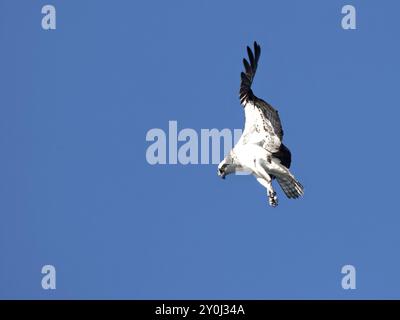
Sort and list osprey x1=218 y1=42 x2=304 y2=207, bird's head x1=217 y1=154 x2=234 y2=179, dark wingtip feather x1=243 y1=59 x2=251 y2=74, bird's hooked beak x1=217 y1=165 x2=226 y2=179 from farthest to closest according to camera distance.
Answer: bird's hooked beak x1=217 y1=165 x2=226 y2=179 → bird's head x1=217 y1=154 x2=234 y2=179 → dark wingtip feather x1=243 y1=59 x2=251 y2=74 → osprey x1=218 y1=42 x2=304 y2=207

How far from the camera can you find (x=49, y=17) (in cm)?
3825

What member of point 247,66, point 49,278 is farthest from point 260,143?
point 49,278

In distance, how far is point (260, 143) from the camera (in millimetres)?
31156

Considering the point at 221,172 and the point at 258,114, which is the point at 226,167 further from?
the point at 258,114

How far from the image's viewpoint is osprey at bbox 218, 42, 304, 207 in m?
31.0

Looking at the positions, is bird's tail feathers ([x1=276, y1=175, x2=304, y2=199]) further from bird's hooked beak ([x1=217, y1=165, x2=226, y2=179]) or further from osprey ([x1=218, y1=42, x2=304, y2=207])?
bird's hooked beak ([x1=217, y1=165, x2=226, y2=179])

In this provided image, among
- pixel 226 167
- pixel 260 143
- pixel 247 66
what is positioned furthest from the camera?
pixel 226 167

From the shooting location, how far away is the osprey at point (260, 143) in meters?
31.0

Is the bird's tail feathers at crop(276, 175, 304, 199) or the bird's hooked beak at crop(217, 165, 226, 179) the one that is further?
the bird's hooked beak at crop(217, 165, 226, 179)

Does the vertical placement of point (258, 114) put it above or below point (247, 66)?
below

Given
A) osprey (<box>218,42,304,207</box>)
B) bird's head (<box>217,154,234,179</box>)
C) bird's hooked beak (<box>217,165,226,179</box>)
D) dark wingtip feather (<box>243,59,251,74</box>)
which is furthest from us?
bird's hooked beak (<box>217,165,226,179</box>)

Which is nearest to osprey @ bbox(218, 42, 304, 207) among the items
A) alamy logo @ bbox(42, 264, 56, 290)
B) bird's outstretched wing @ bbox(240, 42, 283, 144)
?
bird's outstretched wing @ bbox(240, 42, 283, 144)
